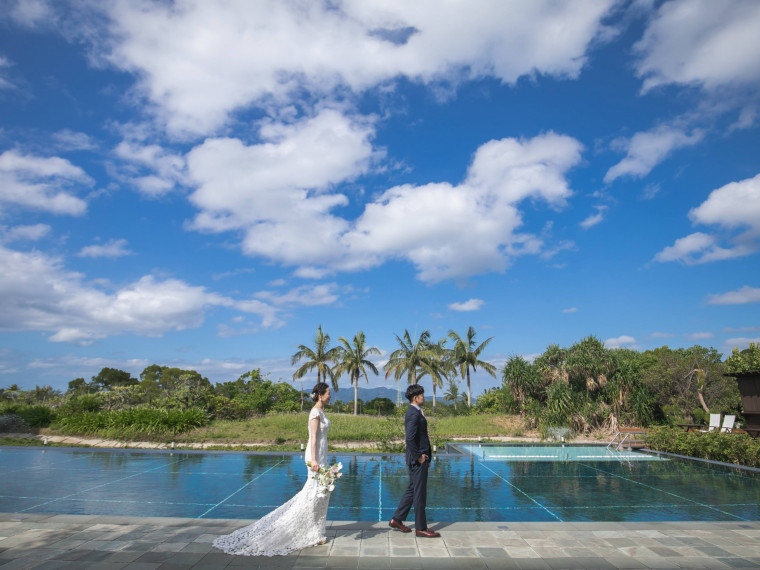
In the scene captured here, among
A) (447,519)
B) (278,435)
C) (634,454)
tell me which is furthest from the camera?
(278,435)

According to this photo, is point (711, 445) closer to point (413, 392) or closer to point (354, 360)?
point (413, 392)

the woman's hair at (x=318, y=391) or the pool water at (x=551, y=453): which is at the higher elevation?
the woman's hair at (x=318, y=391)

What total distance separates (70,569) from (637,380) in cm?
2047

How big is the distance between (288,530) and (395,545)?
3.61 ft

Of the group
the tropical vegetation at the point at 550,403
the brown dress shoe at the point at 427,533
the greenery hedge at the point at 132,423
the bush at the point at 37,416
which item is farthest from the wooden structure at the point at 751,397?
the bush at the point at 37,416

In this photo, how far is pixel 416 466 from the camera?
17.3 feet

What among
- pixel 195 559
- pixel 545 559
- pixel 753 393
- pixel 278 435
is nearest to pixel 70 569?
pixel 195 559

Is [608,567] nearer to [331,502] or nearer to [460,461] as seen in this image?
[331,502]

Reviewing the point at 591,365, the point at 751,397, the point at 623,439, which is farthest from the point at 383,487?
the point at 591,365

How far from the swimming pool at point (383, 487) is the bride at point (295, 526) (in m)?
1.48

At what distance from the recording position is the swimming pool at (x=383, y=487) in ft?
21.6

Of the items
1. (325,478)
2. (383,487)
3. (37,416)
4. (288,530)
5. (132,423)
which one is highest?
(37,416)

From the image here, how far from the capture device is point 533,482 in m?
8.84

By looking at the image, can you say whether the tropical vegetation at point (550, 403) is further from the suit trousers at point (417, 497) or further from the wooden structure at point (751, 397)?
the suit trousers at point (417, 497)
